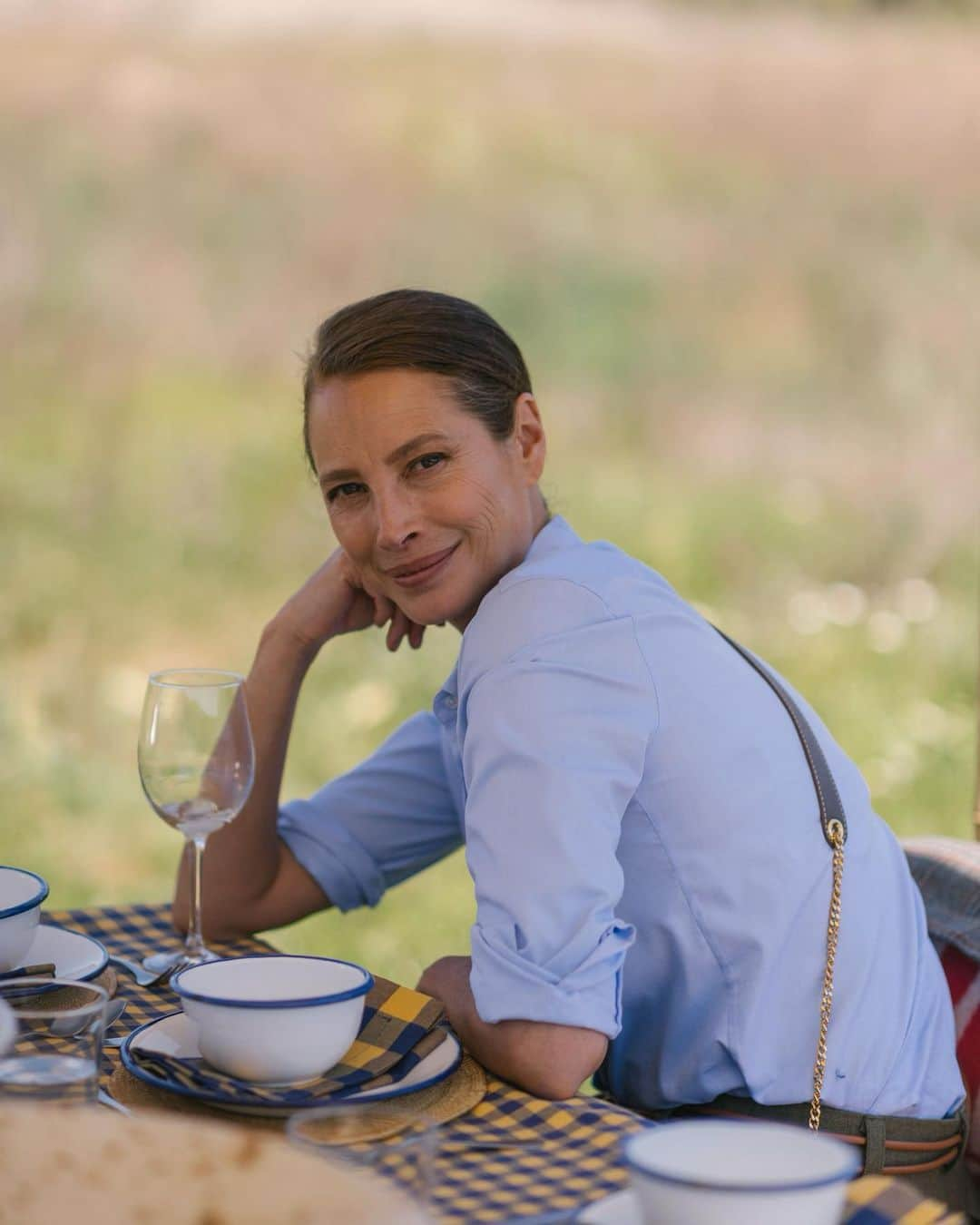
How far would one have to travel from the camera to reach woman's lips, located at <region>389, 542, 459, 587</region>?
1.57m

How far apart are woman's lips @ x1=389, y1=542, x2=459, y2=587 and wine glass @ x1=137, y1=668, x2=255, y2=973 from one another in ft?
0.65

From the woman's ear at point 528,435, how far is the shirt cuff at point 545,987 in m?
0.57

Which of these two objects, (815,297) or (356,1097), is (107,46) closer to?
(815,297)

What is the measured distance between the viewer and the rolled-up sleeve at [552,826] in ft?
4.00

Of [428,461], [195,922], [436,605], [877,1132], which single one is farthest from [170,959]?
[877,1132]

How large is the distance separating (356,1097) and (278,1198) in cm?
33

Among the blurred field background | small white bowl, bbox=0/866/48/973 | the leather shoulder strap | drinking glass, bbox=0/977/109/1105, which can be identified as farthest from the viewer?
the blurred field background

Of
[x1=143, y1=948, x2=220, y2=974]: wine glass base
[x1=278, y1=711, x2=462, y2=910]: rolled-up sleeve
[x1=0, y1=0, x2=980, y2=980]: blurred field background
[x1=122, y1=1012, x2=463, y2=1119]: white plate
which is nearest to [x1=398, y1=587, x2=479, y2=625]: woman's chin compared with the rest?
[x1=278, y1=711, x2=462, y2=910]: rolled-up sleeve

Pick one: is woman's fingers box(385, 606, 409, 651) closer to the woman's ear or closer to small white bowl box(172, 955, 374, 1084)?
the woman's ear

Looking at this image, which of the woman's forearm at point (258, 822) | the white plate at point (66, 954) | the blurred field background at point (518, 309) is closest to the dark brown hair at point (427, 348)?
the woman's forearm at point (258, 822)

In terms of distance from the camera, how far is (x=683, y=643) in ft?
4.62

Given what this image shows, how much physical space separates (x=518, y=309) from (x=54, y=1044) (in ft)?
15.2

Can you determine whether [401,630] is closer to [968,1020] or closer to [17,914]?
[17,914]

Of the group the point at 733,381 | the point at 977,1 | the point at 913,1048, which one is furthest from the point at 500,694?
the point at 977,1
